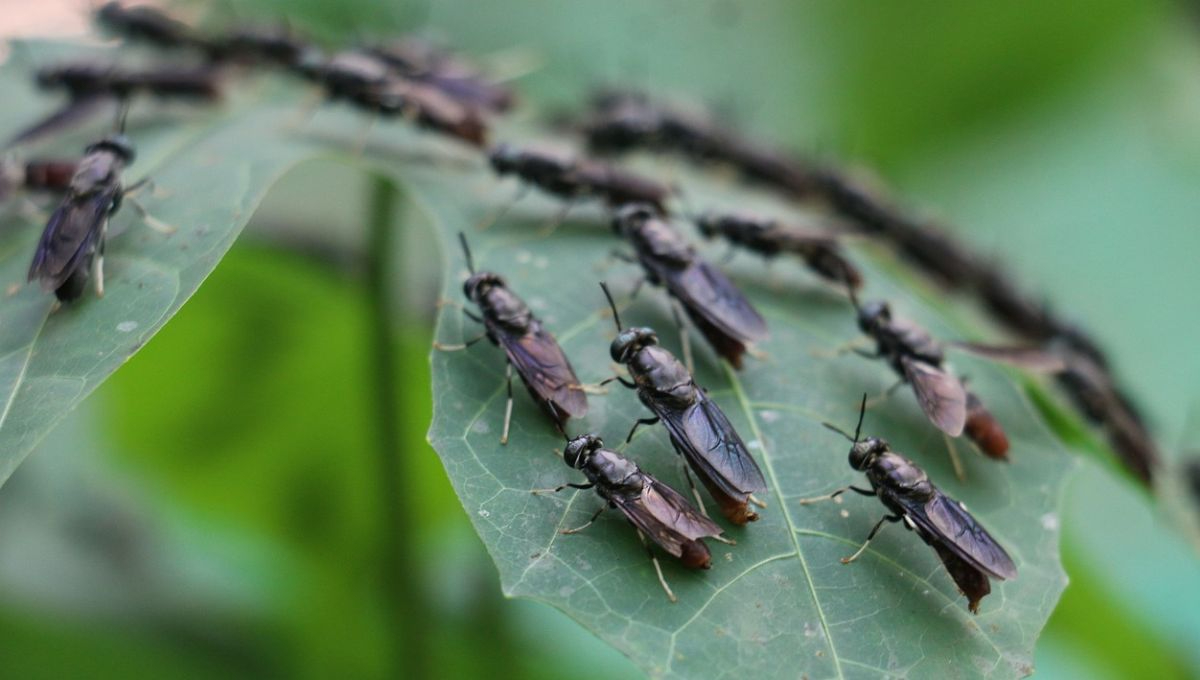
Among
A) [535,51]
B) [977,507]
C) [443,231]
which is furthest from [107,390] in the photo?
[977,507]

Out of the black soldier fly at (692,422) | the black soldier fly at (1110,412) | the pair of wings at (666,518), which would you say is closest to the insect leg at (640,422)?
the black soldier fly at (692,422)

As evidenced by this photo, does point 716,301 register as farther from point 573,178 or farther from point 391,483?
point 391,483

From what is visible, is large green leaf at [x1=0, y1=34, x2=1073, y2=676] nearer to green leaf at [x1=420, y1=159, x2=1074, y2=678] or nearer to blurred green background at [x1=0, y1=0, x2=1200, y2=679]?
green leaf at [x1=420, y1=159, x2=1074, y2=678]

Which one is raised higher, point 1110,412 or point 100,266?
point 100,266

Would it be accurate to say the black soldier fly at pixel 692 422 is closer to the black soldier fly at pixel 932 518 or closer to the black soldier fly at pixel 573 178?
the black soldier fly at pixel 932 518

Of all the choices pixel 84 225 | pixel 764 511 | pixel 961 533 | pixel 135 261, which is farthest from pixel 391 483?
pixel 961 533

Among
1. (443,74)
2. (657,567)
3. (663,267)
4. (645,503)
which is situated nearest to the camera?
(657,567)

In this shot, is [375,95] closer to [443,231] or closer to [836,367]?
[443,231]

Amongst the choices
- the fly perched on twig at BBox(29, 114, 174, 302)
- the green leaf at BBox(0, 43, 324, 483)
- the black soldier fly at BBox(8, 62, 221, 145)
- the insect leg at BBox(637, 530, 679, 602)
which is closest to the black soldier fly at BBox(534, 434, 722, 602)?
the insect leg at BBox(637, 530, 679, 602)
